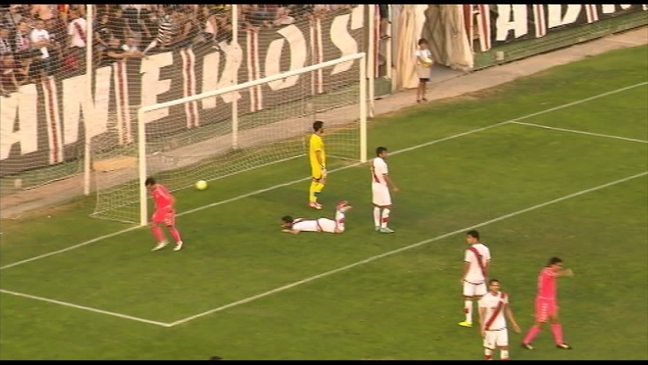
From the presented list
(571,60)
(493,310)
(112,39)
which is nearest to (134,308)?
(493,310)

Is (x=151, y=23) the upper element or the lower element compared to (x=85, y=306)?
upper

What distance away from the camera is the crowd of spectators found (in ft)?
113

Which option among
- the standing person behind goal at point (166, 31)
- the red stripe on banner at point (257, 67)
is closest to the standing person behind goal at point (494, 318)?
the standing person behind goal at point (166, 31)

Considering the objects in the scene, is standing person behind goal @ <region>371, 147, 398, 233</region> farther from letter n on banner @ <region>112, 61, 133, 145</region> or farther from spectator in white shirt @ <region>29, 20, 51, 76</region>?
spectator in white shirt @ <region>29, 20, 51, 76</region>

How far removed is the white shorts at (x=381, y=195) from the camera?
3188 cm

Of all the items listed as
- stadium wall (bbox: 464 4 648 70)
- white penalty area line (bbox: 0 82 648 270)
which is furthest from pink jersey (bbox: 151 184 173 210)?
stadium wall (bbox: 464 4 648 70)

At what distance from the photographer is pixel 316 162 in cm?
3338

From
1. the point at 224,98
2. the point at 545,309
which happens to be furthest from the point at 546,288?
the point at 224,98

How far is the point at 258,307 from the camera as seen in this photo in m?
28.3

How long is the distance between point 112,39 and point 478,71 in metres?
12.2

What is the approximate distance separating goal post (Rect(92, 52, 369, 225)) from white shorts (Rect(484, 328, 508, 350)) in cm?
991

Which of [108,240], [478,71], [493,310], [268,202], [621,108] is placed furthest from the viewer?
[478,71]

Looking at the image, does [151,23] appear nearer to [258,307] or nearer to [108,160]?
[108,160]

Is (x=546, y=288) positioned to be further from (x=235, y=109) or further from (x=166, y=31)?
(x=166, y=31)
